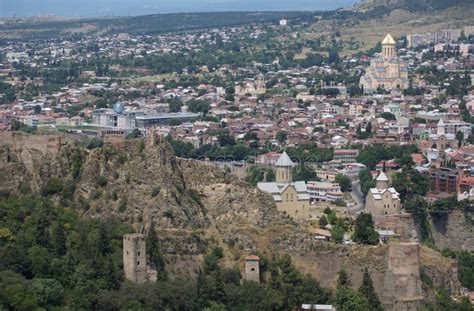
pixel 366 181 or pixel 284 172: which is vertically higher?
pixel 284 172

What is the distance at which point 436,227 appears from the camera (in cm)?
3862

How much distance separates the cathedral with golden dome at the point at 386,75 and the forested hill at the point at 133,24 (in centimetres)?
4074

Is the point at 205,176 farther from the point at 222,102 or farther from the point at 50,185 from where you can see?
the point at 222,102

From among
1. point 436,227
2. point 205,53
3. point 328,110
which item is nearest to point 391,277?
point 436,227

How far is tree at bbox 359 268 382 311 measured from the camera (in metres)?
24.6

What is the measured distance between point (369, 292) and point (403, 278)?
64 cm

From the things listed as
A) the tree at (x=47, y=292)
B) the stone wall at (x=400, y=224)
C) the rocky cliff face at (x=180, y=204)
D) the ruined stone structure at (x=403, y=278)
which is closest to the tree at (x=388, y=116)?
the stone wall at (x=400, y=224)

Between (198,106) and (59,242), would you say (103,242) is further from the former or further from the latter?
(198,106)

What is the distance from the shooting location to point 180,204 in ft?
84.2

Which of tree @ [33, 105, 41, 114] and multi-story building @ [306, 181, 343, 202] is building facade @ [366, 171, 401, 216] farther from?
tree @ [33, 105, 41, 114]

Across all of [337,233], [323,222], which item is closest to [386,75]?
[323,222]

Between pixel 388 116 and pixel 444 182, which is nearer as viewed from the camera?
pixel 444 182

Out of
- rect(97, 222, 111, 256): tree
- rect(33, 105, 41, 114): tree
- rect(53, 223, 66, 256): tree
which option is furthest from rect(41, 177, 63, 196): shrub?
rect(33, 105, 41, 114): tree

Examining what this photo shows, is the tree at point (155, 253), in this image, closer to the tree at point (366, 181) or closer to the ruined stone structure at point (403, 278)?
the ruined stone structure at point (403, 278)
